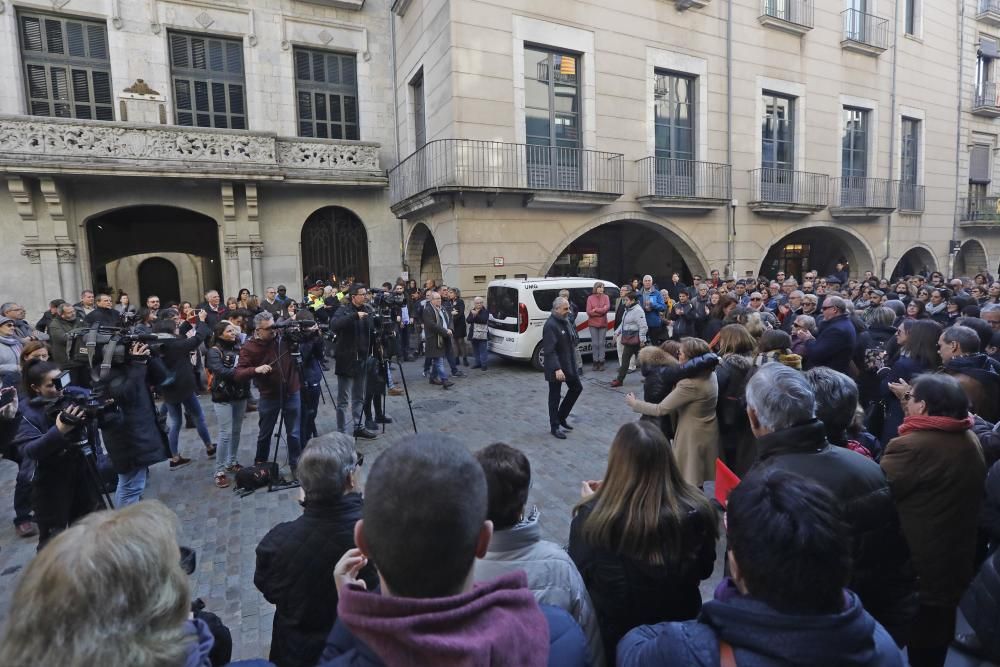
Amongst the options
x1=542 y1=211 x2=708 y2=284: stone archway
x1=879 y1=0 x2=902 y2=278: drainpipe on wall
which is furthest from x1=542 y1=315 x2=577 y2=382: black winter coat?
x1=879 y1=0 x2=902 y2=278: drainpipe on wall

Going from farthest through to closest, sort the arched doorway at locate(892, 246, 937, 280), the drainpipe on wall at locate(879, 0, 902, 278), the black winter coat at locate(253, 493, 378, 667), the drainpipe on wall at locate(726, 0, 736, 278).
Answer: the arched doorway at locate(892, 246, 937, 280)
the drainpipe on wall at locate(879, 0, 902, 278)
the drainpipe on wall at locate(726, 0, 736, 278)
the black winter coat at locate(253, 493, 378, 667)

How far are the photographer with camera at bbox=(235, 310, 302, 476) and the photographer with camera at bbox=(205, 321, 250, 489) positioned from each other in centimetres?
17

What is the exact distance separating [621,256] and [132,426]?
16.6m

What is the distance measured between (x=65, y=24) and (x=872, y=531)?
17.5 meters

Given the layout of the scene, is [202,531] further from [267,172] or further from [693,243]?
[693,243]

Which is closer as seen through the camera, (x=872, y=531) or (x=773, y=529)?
(x=773, y=529)

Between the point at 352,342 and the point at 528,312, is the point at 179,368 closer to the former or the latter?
the point at 352,342

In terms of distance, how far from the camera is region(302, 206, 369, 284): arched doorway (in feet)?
50.9

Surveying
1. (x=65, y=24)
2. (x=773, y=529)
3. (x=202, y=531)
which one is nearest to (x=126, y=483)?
(x=202, y=531)

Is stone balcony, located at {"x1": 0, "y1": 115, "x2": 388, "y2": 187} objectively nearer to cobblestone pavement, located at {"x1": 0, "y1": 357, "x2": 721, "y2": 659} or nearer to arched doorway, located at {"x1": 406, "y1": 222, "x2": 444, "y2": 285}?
arched doorway, located at {"x1": 406, "y1": 222, "x2": 444, "y2": 285}

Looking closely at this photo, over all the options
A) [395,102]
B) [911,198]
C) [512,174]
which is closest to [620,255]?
[512,174]

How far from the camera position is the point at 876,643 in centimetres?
129

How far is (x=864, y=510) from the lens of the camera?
6.85 feet

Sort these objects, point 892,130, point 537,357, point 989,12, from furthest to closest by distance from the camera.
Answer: point 989,12, point 892,130, point 537,357
